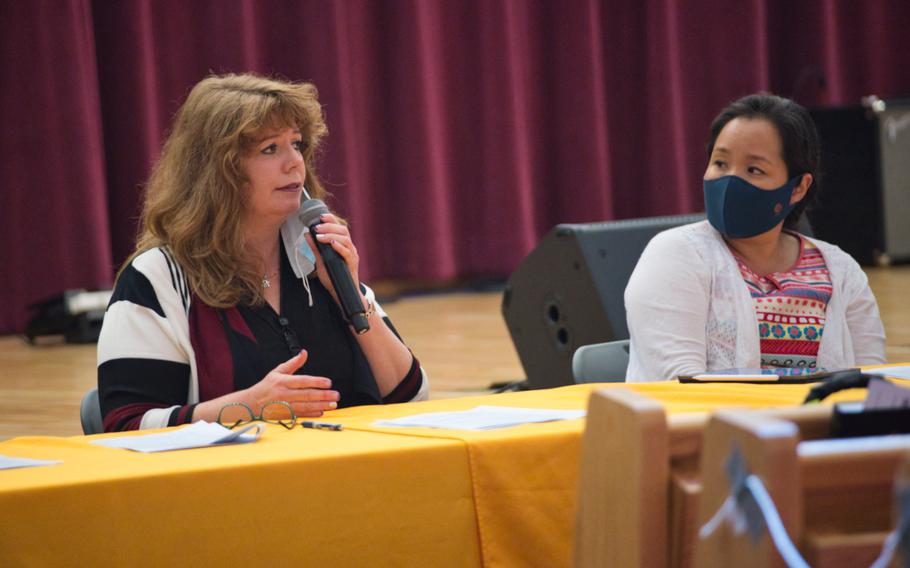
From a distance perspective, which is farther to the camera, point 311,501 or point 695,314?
point 695,314

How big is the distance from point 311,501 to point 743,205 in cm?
130

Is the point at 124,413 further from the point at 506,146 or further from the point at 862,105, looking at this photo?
the point at 862,105

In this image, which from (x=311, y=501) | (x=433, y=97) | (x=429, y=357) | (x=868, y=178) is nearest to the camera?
(x=311, y=501)

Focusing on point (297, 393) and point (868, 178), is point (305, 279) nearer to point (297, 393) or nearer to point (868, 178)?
point (297, 393)

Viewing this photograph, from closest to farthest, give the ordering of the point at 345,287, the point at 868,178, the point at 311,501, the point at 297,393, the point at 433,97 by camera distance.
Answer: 1. the point at 311,501
2. the point at 297,393
3. the point at 345,287
4. the point at 433,97
5. the point at 868,178

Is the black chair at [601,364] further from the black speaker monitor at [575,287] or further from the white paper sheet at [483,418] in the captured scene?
the white paper sheet at [483,418]

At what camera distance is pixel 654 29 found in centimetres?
738

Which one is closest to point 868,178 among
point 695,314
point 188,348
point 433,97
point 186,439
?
point 433,97

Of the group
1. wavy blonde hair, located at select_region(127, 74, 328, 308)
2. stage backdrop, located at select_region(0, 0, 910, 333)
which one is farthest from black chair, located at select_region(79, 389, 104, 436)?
stage backdrop, located at select_region(0, 0, 910, 333)

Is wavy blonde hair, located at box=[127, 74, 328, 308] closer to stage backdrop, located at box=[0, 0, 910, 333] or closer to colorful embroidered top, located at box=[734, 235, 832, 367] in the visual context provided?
colorful embroidered top, located at box=[734, 235, 832, 367]

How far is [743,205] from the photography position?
2.41 m

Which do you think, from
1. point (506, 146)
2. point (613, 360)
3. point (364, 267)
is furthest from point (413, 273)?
point (613, 360)

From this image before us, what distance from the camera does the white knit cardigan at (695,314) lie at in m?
2.33

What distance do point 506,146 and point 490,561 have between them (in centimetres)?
552
